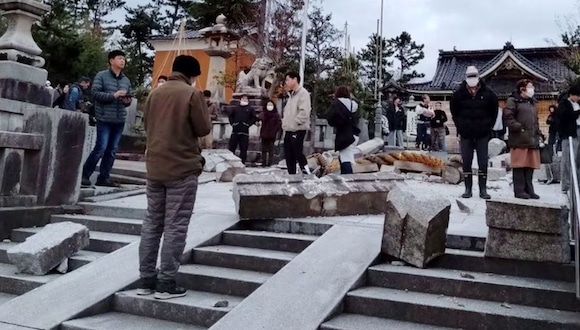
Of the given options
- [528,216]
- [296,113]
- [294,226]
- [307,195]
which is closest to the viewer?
[528,216]

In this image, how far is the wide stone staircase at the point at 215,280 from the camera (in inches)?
157

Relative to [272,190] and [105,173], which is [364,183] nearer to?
[272,190]

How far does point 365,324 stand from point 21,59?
228 inches

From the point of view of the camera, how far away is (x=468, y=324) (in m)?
3.68

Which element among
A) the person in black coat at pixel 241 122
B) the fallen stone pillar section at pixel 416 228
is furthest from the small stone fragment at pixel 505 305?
the person in black coat at pixel 241 122

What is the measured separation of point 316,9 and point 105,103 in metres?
17.5

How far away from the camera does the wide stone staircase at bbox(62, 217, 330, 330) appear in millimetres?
3996

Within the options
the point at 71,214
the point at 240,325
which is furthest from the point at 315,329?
the point at 71,214

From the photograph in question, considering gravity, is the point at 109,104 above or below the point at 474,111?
below

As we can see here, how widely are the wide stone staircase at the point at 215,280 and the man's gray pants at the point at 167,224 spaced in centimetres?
27

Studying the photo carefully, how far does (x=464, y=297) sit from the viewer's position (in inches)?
159

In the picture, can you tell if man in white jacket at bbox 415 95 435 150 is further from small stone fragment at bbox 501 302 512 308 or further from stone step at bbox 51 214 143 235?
small stone fragment at bbox 501 302 512 308

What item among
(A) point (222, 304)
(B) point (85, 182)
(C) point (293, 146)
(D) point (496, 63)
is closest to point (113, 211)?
(B) point (85, 182)

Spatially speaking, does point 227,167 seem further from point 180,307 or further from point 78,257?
point 180,307
